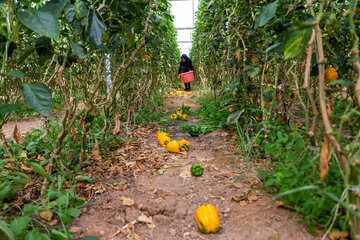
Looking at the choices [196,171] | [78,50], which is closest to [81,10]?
[78,50]

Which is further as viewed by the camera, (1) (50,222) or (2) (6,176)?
(2) (6,176)

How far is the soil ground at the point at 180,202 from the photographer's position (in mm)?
1156

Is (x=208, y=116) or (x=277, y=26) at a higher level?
(x=277, y=26)

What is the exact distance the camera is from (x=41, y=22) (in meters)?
0.90

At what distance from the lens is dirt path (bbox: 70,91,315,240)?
114 centimetres

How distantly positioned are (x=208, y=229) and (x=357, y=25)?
4.80 ft

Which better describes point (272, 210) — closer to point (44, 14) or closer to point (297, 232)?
point (297, 232)

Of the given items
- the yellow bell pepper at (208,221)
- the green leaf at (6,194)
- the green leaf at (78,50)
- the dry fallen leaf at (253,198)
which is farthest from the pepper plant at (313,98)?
the green leaf at (6,194)

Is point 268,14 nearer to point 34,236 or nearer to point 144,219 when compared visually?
point 144,219

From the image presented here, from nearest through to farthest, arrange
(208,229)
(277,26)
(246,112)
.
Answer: (208,229)
(277,26)
(246,112)

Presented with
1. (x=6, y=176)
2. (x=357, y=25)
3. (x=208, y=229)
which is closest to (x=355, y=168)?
(x=208, y=229)

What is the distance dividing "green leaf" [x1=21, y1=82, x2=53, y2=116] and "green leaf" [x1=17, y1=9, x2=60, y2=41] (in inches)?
10.2

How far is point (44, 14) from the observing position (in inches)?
36.5

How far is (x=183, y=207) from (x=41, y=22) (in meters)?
1.19
